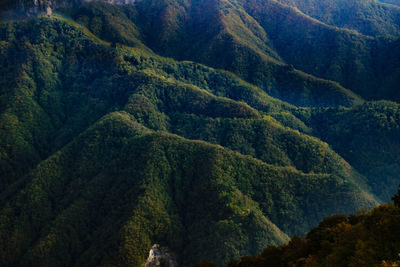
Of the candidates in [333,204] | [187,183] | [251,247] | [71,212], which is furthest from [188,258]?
[333,204]

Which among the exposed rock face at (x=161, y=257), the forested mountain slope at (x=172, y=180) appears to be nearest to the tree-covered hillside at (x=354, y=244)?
the forested mountain slope at (x=172, y=180)

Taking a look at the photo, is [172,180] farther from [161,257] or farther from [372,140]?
[372,140]

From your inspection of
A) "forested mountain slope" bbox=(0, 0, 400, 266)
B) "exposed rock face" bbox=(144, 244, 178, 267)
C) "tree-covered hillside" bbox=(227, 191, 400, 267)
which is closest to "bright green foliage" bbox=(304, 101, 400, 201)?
"forested mountain slope" bbox=(0, 0, 400, 266)

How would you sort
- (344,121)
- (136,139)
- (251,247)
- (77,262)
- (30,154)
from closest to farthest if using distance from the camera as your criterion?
(251,247)
(77,262)
(136,139)
(30,154)
(344,121)

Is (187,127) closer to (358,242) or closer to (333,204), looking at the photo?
(333,204)

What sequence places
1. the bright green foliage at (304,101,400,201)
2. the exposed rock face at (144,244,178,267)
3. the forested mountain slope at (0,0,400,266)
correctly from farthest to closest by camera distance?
the bright green foliage at (304,101,400,201) < the forested mountain slope at (0,0,400,266) < the exposed rock face at (144,244,178,267)

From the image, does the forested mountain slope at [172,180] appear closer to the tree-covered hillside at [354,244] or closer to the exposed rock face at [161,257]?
the exposed rock face at [161,257]

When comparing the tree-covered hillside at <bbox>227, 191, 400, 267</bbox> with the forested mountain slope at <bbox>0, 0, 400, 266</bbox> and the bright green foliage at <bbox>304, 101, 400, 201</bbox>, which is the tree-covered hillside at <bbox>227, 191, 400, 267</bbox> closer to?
the forested mountain slope at <bbox>0, 0, 400, 266</bbox>

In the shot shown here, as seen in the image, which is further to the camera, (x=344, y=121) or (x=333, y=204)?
(x=344, y=121)

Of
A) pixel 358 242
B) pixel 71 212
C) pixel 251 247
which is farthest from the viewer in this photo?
pixel 71 212
